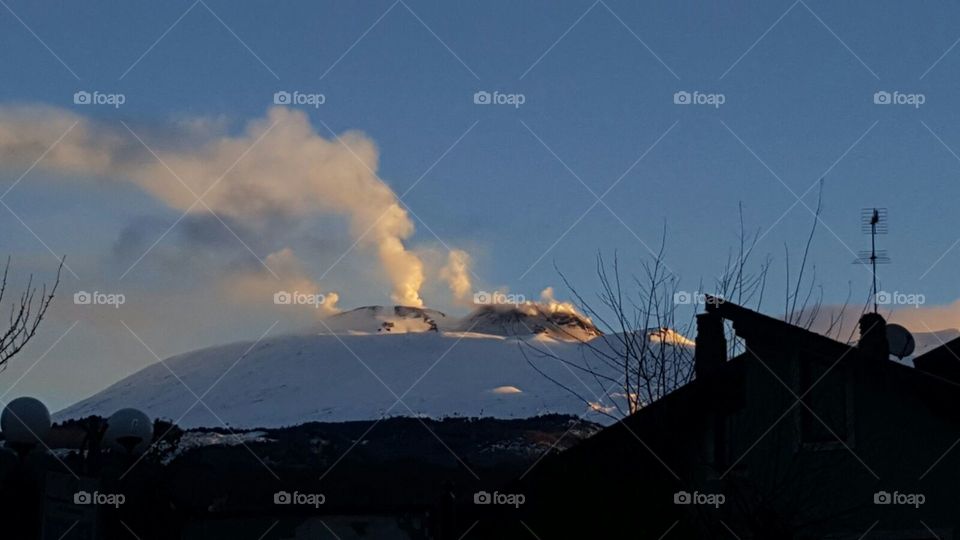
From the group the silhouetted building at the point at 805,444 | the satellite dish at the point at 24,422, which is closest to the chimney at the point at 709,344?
the silhouetted building at the point at 805,444

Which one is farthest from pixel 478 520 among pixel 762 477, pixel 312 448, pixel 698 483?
pixel 312 448

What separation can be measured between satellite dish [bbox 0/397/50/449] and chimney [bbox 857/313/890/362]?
37.7 feet

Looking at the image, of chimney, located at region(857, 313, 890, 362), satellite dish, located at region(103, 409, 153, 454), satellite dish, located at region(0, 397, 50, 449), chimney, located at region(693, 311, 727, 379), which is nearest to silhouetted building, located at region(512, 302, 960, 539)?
chimney, located at region(857, 313, 890, 362)

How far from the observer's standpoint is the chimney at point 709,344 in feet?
78.8

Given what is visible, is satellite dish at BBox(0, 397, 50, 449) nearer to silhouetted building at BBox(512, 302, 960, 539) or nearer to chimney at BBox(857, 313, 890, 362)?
silhouetted building at BBox(512, 302, 960, 539)

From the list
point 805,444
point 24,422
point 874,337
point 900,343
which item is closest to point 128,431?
point 24,422

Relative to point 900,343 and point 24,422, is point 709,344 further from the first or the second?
point 24,422

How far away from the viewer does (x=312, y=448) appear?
586 feet

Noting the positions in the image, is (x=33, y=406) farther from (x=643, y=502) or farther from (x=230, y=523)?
(x=230, y=523)

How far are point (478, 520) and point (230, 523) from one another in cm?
1395

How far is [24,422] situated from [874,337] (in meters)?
12.2

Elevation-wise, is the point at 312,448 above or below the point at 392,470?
above

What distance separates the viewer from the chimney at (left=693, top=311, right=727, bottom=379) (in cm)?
2402

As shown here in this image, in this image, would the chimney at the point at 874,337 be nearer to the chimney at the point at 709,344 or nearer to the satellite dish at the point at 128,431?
the chimney at the point at 709,344
